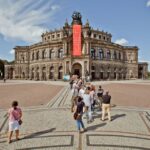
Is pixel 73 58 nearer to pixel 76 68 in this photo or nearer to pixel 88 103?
pixel 76 68

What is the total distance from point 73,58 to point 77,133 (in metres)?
55.9

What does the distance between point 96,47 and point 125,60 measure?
20.5m

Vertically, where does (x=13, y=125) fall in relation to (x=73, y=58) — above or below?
below

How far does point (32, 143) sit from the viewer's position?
299 inches

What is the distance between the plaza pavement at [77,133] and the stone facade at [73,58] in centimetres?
5114

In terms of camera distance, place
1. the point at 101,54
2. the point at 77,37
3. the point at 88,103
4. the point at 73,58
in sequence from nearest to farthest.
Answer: the point at 88,103
the point at 77,37
the point at 73,58
the point at 101,54

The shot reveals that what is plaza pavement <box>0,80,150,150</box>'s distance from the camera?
23.9 ft

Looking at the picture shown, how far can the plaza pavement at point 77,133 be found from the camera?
729 cm

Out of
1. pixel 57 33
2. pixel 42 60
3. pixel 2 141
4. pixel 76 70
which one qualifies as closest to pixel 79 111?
pixel 2 141

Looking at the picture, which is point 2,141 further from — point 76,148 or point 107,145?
point 107,145

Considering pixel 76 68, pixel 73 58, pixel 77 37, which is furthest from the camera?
pixel 76 68

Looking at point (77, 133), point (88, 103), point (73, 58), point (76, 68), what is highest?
point (73, 58)

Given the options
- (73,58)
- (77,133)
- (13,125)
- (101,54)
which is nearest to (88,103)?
(77,133)

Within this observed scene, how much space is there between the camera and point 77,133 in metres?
8.72
